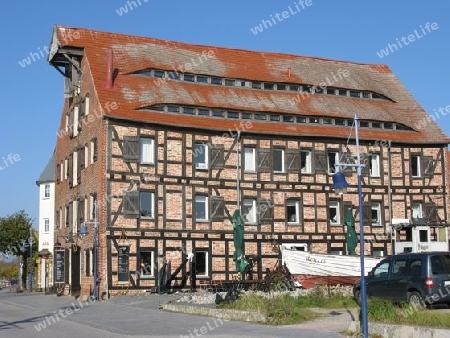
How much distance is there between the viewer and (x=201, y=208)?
1476 inches

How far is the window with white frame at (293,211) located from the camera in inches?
1556

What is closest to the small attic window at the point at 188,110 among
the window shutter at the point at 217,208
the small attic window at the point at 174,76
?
the small attic window at the point at 174,76

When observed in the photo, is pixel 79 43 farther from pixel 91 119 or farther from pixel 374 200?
pixel 374 200

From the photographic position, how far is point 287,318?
1873cm

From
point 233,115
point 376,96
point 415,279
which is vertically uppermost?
point 376,96

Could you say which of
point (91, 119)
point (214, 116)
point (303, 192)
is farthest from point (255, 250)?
point (91, 119)

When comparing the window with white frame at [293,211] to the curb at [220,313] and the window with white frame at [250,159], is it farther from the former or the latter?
the curb at [220,313]

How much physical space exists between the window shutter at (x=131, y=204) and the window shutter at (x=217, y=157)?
A: 4.74 meters

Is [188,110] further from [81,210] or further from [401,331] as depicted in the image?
[401,331]

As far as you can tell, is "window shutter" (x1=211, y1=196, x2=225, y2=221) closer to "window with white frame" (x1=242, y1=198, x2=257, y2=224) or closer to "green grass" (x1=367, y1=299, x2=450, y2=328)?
"window with white frame" (x1=242, y1=198, x2=257, y2=224)

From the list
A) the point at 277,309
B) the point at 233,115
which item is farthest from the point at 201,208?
the point at 277,309

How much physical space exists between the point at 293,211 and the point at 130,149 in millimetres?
9924

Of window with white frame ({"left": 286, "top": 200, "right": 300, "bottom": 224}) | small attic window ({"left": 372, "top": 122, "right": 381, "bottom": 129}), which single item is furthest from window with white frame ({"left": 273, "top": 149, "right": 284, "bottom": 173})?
small attic window ({"left": 372, "top": 122, "right": 381, "bottom": 129})

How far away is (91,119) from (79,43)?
5.54 m
